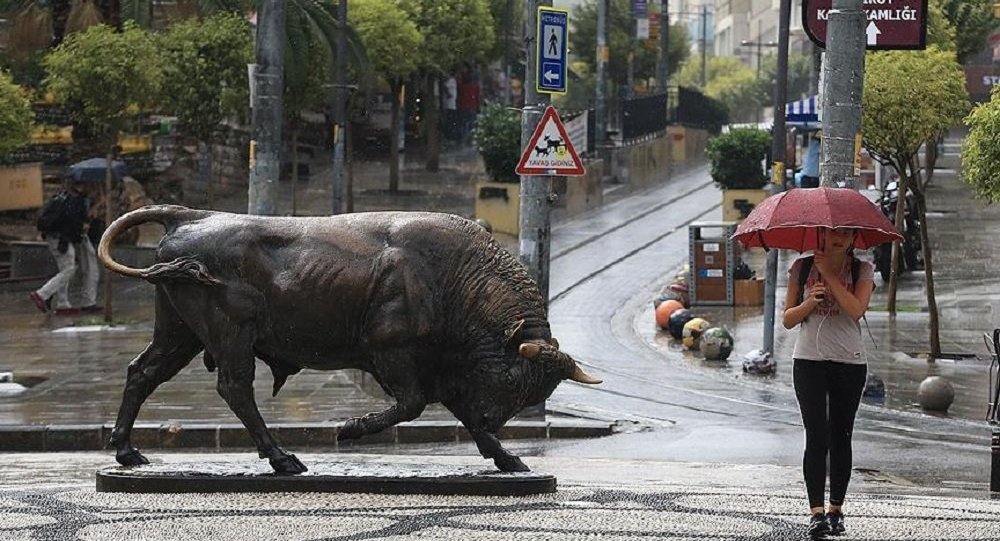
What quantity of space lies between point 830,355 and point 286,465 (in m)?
2.91

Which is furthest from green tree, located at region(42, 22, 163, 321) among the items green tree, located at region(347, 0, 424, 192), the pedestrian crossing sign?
green tree, located at region(347, 0, 424, 192)

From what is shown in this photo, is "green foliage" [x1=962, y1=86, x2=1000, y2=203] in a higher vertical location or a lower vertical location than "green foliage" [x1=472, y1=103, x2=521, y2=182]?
higher

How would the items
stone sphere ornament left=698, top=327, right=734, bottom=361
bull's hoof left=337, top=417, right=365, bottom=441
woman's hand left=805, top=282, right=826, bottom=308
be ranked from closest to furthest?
woman's hand left=805, top=282, right=826, bottom=308, bull's hoof left=337, top=417, right=365, bottom=441, stone sphere ornament left=698, top=327, right=734, bottom=361

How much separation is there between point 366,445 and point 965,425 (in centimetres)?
518

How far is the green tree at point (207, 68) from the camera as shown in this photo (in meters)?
28.3

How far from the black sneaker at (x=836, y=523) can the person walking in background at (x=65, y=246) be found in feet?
57.8

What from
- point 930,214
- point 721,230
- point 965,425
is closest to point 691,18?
point 930,214

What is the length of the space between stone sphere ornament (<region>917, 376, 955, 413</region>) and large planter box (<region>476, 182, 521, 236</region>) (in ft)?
53.9

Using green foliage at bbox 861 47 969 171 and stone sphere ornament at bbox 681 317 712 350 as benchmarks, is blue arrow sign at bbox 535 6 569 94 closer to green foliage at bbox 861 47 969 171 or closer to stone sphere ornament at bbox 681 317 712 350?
green foliage at bbox 861 47 969 171

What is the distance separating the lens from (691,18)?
433 ft

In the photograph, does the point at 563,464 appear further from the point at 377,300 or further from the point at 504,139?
the point at 504,139

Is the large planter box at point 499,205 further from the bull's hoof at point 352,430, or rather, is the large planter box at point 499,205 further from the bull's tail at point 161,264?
the bull's hoof at point 352,430

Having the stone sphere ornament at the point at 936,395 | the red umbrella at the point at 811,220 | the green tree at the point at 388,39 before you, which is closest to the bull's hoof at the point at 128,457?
the red umbrella at the point at 811,220

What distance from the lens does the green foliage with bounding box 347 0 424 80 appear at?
3781cm
